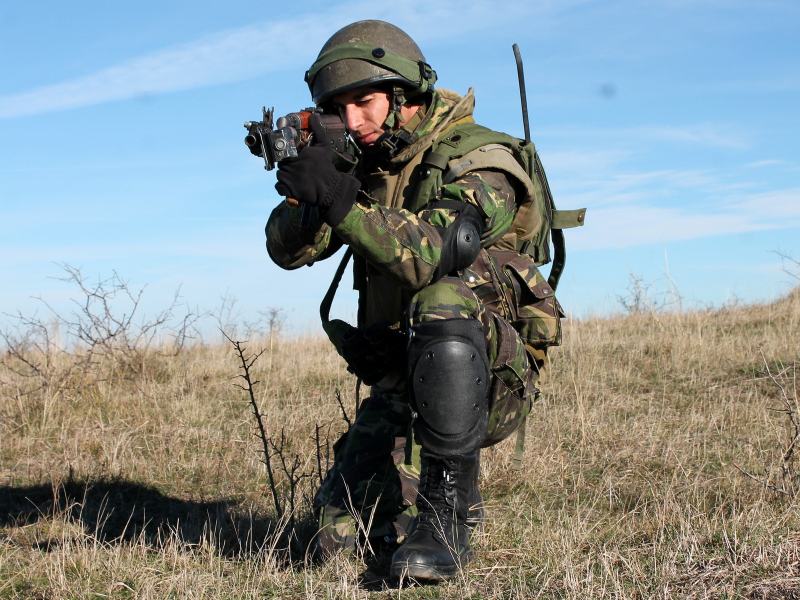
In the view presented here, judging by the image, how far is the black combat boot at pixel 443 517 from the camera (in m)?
2.50

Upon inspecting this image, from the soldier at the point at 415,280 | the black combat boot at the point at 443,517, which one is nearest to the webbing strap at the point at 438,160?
the soldier at the point at 415,280

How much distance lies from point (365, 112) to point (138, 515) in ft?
6.85

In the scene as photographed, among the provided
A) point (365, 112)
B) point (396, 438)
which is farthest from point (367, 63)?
point (396, 438)

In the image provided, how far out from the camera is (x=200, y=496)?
12.7ft

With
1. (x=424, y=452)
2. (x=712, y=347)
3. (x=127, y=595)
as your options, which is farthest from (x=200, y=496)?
(x=712, y=347)

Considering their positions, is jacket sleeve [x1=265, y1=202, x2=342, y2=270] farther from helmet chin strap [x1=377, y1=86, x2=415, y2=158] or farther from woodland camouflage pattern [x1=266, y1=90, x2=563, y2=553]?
helmet chin strap [x1=377, y1=86, x2=415, y2=158]

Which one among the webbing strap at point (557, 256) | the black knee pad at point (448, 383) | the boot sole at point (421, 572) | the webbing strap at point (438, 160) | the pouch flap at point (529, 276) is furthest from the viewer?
the webbing strap at point (557, 256)

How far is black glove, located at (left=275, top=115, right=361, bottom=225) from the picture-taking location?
2512 millimetres

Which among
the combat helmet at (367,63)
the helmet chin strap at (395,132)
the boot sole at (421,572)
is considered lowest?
the boot sole at (421,572)

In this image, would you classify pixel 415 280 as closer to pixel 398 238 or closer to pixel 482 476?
pixel 398 238

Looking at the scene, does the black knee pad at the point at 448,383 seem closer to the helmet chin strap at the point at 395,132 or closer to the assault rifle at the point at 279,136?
the assault rifle at the point at 279,136

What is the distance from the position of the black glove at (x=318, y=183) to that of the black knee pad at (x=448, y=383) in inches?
18.6

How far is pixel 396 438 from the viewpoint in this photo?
3.19m

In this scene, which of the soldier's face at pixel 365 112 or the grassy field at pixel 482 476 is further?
the soldier's face at pixel 365 112
